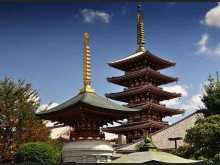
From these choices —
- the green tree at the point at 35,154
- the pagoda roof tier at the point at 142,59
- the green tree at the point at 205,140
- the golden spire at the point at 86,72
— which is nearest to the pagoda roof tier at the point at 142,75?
the pagoda roof tier at the point at 142,59

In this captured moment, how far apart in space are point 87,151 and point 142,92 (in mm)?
26145

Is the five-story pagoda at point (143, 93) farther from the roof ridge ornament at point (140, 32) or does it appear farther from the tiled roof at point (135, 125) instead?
the roof ridge ornament at point (140, 32)

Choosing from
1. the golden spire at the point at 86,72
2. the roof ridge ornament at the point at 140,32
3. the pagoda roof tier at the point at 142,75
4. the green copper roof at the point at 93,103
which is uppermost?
the roof ridge ornament at the point at 140,32

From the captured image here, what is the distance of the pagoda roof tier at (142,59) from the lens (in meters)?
44.4

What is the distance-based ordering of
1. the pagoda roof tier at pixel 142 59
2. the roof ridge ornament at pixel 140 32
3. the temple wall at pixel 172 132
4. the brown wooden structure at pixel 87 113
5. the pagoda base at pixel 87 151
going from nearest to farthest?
the pagoda base at pixel 87 151, the brown wooden structure at pixel 87 113, the temple wall at pixel 172 132, the pagoda roof tier at pixel 142 59, the roof ridge ornament at pixel 140 32

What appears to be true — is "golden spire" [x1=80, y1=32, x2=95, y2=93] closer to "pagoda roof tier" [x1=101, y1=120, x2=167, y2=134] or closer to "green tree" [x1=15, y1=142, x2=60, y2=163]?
"green tree" [x1=15, y1=142, x2=60, y2=163]

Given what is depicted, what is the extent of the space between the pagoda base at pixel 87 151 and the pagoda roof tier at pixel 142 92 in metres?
24.8

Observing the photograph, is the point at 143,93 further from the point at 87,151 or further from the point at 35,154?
the point at 87,151

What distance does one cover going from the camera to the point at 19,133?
29.7 meters

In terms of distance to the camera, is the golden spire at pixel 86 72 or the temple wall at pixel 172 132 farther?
the temple wall at pixel 172 132

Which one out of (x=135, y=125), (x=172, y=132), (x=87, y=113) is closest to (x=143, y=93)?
(x=135, y=125)

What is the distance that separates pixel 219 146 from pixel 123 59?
91.7 feet

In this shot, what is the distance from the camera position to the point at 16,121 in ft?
97.5

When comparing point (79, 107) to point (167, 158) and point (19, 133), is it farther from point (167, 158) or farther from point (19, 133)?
point (19, 133)
